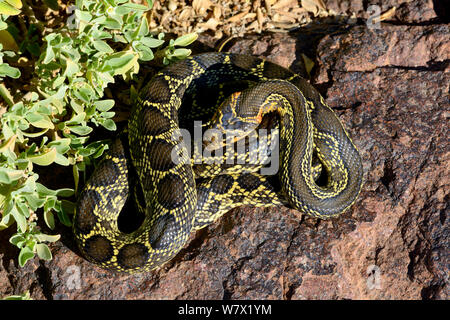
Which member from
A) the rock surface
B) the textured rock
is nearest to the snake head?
the rock surface

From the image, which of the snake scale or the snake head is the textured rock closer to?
the snake scale

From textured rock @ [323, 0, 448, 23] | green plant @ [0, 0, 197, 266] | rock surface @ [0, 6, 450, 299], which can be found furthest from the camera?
textured rock @ [323, 0, 448, 23]

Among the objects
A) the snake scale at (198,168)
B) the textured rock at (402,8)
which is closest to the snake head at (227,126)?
the snake scale at (198,168)

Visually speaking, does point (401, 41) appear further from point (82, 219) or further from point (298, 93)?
point (82, 219)

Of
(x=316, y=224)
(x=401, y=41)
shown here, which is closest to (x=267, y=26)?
(x=401, y=41)

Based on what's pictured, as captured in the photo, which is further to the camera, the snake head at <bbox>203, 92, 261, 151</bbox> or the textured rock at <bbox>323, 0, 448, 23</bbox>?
the textured rock at <bbox>323, 0, 448, 23</bbox>

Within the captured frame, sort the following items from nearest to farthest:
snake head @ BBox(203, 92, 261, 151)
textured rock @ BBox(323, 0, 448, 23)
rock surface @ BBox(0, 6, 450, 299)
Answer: rock surface @ BBox(0, 6, 450, 299) → snake head @ BBox(203, 92, 261, 151) → textured rock @ BBox(323, 0, 448, 23)

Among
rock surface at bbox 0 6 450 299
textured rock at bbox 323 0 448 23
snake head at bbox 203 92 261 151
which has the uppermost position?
textured rock at bbox 323 0 448 23
